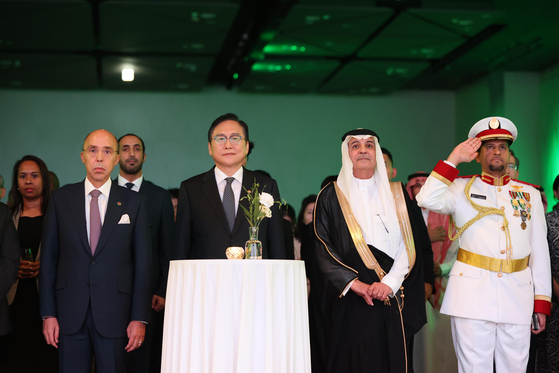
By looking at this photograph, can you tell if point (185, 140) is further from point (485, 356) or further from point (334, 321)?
point (485, 356)

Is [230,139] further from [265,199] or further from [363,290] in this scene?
[363,290]

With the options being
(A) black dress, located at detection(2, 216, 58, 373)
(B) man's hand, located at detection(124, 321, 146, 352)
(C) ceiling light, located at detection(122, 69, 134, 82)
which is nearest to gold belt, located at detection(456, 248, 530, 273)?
(B) man's hand, located at detection(124, 321, 146, 352)

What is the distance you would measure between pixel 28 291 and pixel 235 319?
7.10 feet

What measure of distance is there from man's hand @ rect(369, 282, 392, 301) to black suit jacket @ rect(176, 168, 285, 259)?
0.51m

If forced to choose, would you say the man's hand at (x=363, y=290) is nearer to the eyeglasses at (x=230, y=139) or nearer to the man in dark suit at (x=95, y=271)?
the eyeglasses at (x=230, y=139)

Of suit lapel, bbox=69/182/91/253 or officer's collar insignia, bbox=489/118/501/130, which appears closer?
suit lapel, bbox=69/182/91/253

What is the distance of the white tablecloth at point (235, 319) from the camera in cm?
220

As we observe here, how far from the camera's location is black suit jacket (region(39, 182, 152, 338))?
121 inches

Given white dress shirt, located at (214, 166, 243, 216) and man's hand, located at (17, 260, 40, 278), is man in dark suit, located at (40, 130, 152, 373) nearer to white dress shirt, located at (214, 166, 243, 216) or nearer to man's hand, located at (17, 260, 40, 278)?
white dress shirt, located at (214, 166, 243, 216)

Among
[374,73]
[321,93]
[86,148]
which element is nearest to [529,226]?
[86,148]

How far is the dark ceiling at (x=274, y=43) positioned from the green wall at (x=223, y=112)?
0.59 ft

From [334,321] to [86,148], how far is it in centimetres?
169

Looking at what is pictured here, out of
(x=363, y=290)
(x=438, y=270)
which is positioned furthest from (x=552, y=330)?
(x=363, y=290)

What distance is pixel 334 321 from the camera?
3361mm
